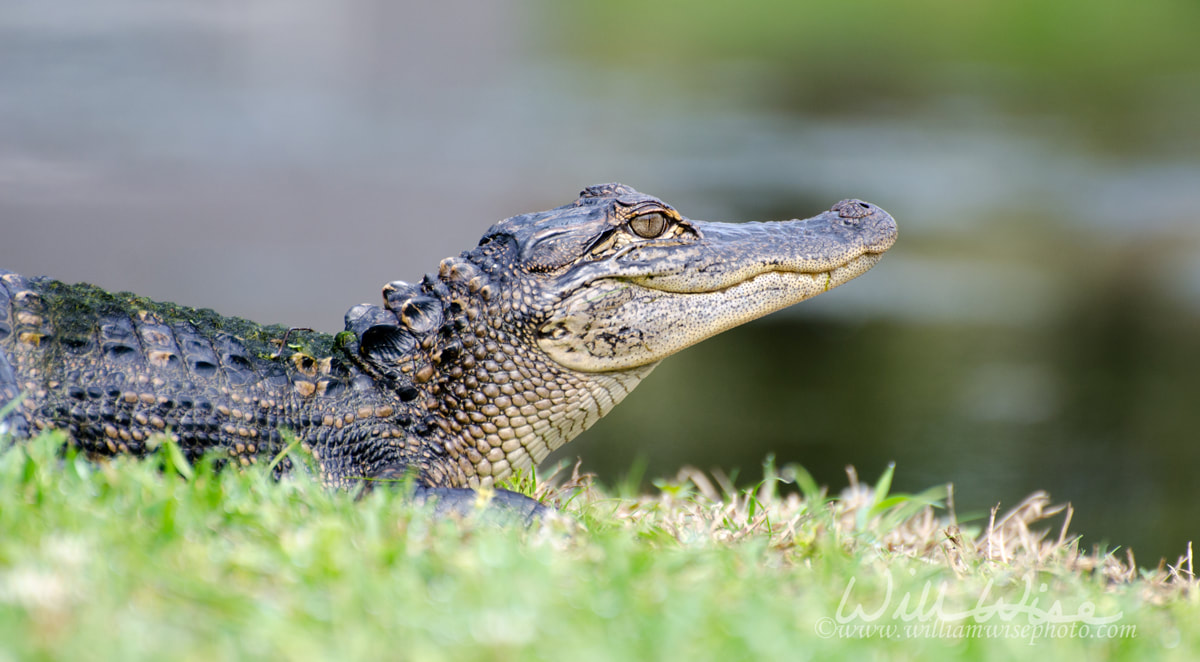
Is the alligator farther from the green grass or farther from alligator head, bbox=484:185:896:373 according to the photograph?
the green grass

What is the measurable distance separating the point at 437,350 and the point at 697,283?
2.50 ft

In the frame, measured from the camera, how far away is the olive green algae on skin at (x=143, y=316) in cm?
280

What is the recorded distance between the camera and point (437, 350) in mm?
2965

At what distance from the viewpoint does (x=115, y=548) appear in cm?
180

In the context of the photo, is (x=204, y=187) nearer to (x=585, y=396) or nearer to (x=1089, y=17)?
(x=585, y=396)

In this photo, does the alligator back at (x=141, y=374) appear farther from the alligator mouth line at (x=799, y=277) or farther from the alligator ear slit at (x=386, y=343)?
the alligator mouth line at (x=799, y=277)

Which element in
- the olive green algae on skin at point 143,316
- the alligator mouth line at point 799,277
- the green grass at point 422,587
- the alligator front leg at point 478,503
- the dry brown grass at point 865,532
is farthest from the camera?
the alligator mouth line at point 799,277

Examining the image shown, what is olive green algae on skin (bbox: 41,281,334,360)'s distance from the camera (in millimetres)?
2805

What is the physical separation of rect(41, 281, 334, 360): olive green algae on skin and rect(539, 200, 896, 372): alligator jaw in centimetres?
71

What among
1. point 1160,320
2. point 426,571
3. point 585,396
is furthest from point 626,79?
point 426,571

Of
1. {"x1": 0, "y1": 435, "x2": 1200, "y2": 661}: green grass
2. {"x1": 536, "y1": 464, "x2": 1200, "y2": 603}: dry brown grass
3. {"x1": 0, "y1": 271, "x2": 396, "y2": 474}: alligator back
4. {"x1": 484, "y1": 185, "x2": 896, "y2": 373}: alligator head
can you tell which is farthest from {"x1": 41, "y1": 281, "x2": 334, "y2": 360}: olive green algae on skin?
{"x1": 536, "y1": 464, "x2": 1200, "y2": 603}: dry brown grass

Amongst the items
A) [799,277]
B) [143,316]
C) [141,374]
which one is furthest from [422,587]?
[799,277]

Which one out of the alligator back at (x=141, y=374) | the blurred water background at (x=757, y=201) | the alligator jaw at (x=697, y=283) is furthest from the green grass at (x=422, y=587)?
the blurred water background at (x=757, y=201)

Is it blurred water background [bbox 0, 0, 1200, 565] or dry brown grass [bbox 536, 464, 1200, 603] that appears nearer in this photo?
dry brown grass [bbox 536, 464, 1200, 603]
